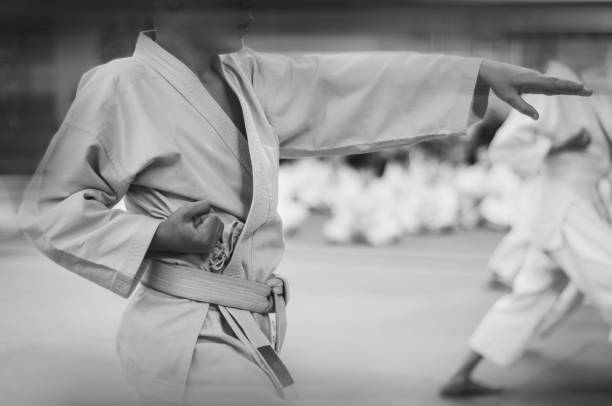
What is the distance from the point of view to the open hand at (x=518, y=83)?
1.03m

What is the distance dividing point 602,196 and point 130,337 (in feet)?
4.58

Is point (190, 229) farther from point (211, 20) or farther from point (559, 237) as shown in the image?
point (559, 237)

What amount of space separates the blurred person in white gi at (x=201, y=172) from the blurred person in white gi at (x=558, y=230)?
620 millimetres

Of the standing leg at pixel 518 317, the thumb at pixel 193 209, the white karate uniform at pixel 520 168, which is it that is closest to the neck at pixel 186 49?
the thumb at pixel 193 209

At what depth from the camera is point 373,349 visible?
2.42 meters

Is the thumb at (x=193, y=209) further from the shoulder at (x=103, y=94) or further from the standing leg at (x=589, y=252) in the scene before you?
the standing leg at (x=589, y=252)

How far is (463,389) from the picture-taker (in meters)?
2.13

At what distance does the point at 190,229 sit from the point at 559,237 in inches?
49.4

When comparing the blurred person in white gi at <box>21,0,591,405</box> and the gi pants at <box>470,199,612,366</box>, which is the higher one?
the blurred person in white gi at <box>21,0,591,405</box>

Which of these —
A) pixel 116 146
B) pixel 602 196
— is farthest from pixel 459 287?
pixel 116 146

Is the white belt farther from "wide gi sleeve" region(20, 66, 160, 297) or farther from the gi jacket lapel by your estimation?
the gi jacket lapel

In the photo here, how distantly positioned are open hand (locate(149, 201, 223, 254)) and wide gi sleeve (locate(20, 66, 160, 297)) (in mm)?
20

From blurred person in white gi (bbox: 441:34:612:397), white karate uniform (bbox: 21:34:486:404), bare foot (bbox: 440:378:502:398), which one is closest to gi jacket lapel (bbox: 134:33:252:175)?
white karate uniform (bbox: 21:34:486:404)

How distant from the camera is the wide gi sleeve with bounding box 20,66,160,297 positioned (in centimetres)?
97
